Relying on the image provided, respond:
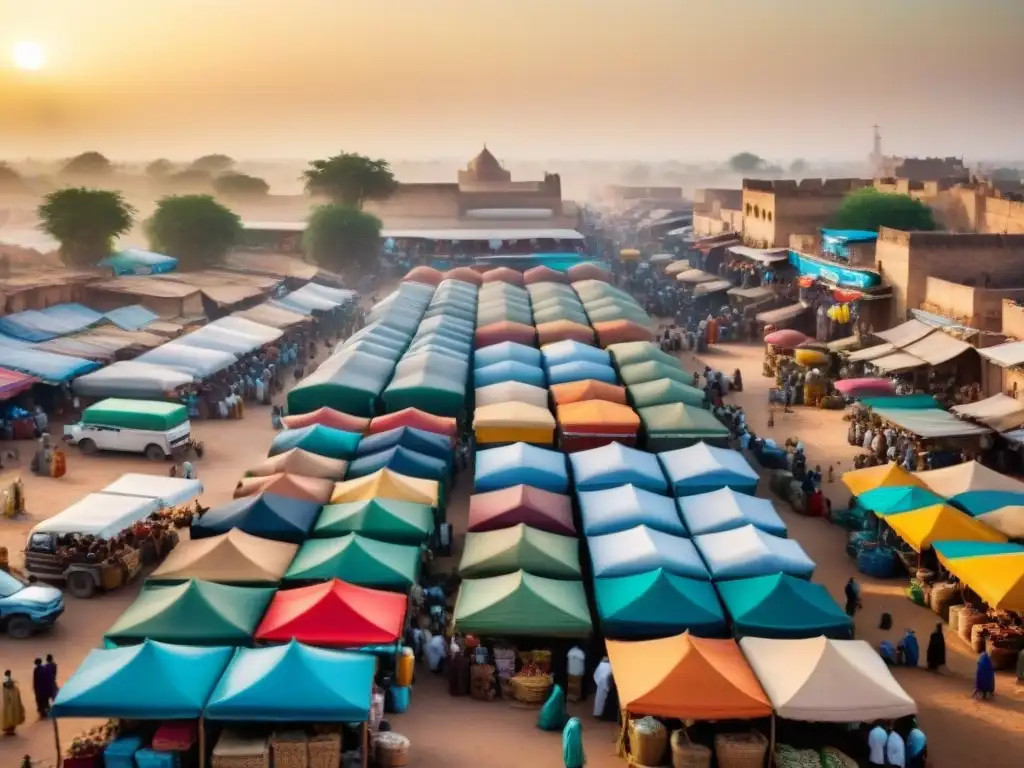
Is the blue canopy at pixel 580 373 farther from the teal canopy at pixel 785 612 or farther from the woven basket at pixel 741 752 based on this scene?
the woven basket at pixel 741 752

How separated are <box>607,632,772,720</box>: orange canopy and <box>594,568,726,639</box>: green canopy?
0.68m

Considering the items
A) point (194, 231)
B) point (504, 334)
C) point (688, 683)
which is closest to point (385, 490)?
point (688, 683)

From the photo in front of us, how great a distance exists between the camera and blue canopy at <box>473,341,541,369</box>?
2556cm

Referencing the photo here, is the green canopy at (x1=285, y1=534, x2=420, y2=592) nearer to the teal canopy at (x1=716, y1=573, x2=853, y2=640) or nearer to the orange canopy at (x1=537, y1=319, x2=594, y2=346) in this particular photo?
the teal canopy at (x1=716, y1=573, x2=853, y2=640)

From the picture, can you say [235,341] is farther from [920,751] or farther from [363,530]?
[920,751]

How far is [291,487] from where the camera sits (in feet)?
53.0

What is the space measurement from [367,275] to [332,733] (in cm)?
4239

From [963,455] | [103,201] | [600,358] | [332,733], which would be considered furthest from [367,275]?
[332,733]

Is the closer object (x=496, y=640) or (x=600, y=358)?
(x=496, y=640)

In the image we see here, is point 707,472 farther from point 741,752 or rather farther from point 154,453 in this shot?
point 154,453

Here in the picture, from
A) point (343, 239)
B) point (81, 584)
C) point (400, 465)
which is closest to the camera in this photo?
point (81, 584)

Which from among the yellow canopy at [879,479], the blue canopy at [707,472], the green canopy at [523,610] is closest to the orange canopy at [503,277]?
the blue canopy at [707,472]

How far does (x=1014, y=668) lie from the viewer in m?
13.2

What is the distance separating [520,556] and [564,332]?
51.2 feet
